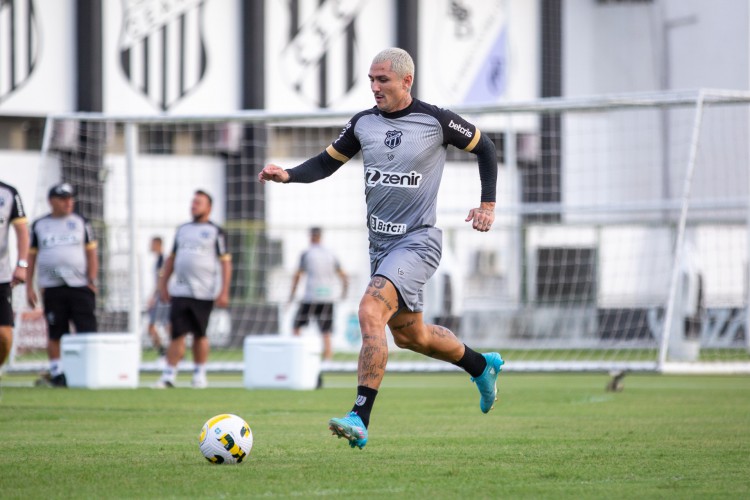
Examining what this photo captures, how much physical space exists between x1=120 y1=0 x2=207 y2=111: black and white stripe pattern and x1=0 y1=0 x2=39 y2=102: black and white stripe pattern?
85.7 inches

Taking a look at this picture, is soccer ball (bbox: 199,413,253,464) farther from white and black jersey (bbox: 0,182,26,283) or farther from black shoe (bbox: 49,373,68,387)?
black shoe (bbox: 49,373,68,387)

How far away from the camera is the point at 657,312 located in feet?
83.6

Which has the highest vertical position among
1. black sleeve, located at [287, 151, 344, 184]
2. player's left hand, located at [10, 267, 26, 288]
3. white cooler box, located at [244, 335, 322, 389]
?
black sleeve, located at [287, 151, 344, 184]

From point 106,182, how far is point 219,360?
3.40 m

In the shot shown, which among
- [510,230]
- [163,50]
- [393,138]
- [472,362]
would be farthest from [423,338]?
[163,50]

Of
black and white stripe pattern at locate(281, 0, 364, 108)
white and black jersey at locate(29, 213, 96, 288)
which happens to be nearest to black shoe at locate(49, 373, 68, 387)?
white and black jersey at locate(29, 213, 96, 288)

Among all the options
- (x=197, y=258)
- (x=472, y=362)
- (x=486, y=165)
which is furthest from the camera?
(x=197, y=258)

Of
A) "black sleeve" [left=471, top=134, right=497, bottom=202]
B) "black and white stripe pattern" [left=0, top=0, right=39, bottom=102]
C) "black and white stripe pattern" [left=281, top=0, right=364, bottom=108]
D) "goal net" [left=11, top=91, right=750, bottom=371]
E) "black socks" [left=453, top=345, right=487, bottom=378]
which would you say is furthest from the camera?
"black and white stripe pattern" [left=281, top=0, right=364, bottom=108]

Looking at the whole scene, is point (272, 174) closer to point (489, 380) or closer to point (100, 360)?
point (489, 380)

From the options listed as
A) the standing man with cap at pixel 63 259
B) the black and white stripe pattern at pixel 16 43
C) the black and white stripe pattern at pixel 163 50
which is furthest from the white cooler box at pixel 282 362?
the black and white stripe pattern at pixel 163 50

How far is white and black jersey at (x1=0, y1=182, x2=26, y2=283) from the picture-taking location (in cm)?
1122

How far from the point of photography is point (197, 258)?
14961 millimetres

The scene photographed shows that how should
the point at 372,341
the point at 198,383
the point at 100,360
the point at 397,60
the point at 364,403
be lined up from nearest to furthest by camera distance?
the point at 364,403 < the point at 372,341 < the point at 397,60 < the point at 100,360 < the point at 198,383

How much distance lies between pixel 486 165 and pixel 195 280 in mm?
7288
